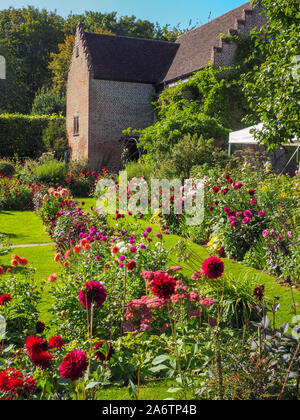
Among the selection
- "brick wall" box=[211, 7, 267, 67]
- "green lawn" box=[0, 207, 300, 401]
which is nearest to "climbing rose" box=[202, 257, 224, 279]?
"green lawn" box=[0, 207, 300, 401]

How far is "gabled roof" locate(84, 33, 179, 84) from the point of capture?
914 inches

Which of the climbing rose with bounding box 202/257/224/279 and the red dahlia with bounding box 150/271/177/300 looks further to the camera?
the climbing rose with bounding box 202/257/224/279

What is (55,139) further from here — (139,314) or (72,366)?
(72,366)

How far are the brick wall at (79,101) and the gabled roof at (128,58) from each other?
698 millimetres

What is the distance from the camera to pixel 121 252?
15.8 feet

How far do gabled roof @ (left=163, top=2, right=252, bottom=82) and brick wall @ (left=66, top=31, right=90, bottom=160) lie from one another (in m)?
4.49

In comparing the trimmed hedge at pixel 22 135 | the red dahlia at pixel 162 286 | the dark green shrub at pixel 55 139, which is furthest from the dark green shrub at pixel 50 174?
the red dahlia at pixel 162 286

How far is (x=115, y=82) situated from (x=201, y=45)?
493 centimetres

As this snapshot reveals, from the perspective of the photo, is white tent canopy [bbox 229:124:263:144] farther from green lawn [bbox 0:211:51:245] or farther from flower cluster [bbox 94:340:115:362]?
flower cluster [bbox 94:340:115:362]

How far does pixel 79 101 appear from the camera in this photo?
79.6ft

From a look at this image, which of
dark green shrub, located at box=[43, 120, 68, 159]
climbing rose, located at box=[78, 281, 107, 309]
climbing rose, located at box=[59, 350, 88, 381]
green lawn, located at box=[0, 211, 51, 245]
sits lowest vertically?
green lawn, located at box=[0, 211, 51, 245]

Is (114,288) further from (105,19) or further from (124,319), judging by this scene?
(105,19)

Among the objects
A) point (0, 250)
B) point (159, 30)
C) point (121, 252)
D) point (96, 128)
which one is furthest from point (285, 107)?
point (159, 30)

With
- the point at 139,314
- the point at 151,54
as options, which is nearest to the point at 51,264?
the point at 139,314
